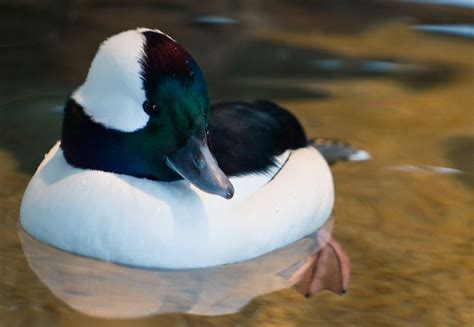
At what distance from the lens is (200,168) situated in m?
3.61

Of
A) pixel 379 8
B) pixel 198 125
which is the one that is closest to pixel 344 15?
pixel 379 8

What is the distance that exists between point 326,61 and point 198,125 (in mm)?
2853

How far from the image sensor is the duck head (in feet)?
11.7

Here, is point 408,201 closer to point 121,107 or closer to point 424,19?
point 121,107

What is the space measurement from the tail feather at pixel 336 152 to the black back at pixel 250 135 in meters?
0.59

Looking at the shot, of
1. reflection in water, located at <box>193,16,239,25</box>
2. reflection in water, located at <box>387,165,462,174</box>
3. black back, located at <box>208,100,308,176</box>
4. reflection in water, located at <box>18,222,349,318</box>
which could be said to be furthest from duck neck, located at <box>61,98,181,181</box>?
reflection in water, located at <box>193,16,239,25</box>

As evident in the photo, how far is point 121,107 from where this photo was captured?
3615 millimetres

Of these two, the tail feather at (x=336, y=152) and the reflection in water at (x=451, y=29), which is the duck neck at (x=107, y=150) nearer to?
the tail feather at (x=336, y=152)

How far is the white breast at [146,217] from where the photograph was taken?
3695 millimetres

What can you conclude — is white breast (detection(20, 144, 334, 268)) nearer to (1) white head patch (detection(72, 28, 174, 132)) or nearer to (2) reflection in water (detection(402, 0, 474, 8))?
(1) white head patch (detection(72, 28, 174, 132))

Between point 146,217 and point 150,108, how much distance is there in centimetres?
39

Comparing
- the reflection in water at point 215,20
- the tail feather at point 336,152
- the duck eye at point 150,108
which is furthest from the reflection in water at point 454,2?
the duck eye at point 150,108

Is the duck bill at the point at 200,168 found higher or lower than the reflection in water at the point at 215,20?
higher

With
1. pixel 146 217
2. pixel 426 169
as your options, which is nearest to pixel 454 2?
pixel 426 169
